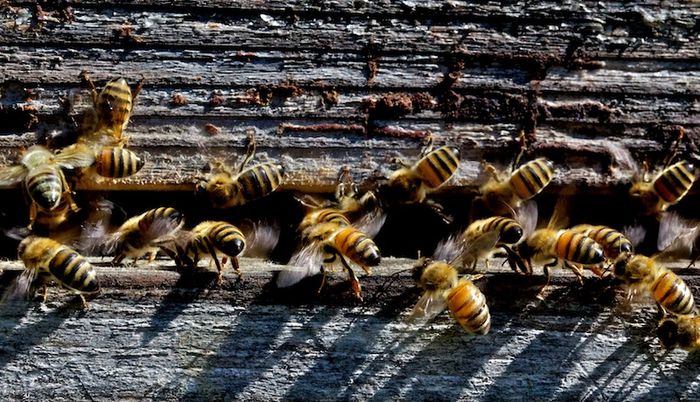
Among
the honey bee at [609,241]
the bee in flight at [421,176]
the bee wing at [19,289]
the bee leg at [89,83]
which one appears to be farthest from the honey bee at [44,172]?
the honey bee at [609,241]

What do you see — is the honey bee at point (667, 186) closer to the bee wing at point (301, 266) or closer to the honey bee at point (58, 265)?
the bee wing at point (301, 266)

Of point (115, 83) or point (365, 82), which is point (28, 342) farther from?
point (365, 82)

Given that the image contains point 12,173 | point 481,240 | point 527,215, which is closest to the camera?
point 12,173

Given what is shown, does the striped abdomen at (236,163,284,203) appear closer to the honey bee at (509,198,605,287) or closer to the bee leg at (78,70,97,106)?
the bee leg at (78,70,97,106)

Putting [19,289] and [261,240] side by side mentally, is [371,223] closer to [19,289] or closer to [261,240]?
[261,240]

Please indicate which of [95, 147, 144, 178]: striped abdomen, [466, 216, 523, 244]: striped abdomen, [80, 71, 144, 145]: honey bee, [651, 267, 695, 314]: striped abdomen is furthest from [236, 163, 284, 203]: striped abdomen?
[651, 267, 695, 314]: striped abdomen

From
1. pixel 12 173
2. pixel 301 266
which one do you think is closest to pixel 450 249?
pixel 301 266
